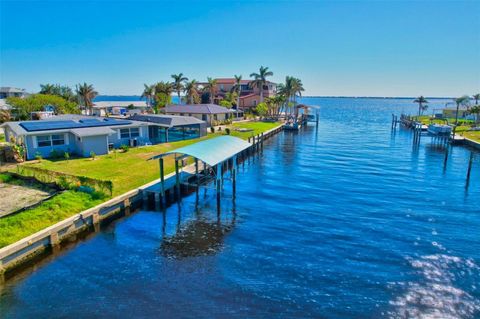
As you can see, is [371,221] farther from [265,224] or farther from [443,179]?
[443,179]

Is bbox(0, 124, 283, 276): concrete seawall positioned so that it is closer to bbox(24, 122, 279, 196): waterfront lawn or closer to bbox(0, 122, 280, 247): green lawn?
bbox(0, 122, 280, 247): green lawn

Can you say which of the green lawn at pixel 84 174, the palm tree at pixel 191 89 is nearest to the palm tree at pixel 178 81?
the palm tree at pixel 191 89

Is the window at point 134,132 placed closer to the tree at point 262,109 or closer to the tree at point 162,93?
the tree at point 162,93

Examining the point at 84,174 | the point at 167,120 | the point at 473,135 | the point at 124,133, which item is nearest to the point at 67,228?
the point at 84,174

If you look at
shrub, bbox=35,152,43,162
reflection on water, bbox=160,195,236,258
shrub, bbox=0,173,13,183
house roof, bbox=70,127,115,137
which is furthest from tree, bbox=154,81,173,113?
reflection on water, bbox=160,195,236,258

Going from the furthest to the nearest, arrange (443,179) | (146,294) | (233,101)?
1. (233,101)
2. (443,179)
3. (146,294)

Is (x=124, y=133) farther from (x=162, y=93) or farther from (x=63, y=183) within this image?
(x=162, y=93)

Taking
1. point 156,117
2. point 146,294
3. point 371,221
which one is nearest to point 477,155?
point 371,221
